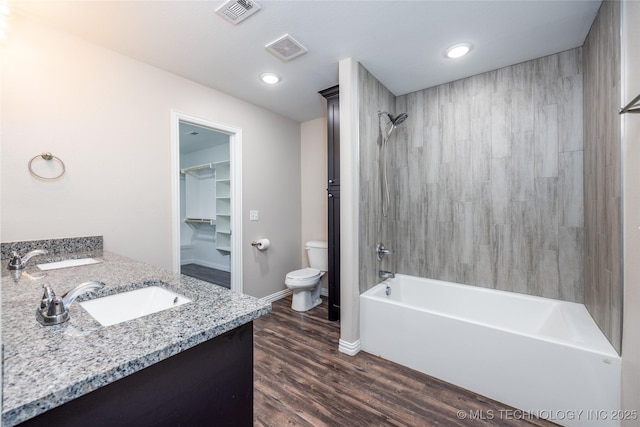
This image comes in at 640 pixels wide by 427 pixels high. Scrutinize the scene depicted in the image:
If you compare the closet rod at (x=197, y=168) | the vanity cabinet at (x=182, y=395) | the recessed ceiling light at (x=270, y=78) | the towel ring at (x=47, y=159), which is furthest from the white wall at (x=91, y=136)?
the closet rod at (x=197, y=168)

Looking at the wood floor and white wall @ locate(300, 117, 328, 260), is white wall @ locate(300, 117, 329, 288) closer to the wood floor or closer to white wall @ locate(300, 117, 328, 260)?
white wall @ locate(300, 117, 328, 260)

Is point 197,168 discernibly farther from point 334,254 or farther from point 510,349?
point 510,349

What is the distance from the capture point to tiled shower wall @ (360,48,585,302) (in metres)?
2.06

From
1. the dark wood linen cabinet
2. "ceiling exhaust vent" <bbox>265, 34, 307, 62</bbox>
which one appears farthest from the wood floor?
"ceiling exhaust vent" <bbox>265, 34, 307, 62</bbox>

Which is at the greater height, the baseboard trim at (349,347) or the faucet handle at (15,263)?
the faucet handle at (15,263)

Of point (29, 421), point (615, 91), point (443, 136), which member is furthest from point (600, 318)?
point (29, 421)

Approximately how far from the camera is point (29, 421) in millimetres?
540

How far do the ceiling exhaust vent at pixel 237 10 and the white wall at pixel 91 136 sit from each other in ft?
3.35

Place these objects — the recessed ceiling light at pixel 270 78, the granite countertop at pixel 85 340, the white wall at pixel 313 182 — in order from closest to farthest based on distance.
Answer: the granite countertop at pixel 85 340 < the recessed ceiling light at pixel 270 78 < the white wall at pixel 313 182

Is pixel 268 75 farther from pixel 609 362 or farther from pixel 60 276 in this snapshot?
pixel 609 362

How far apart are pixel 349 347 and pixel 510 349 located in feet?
3.65

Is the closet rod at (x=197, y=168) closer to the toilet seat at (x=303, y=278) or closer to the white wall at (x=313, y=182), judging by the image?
the white wall at (x=313, y=182)

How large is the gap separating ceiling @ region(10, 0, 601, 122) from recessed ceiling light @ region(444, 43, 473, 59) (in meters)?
0.05

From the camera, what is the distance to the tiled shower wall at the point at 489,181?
2064mm
